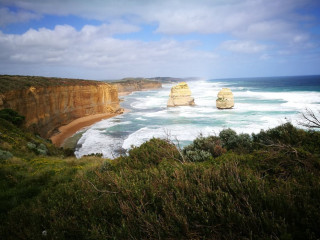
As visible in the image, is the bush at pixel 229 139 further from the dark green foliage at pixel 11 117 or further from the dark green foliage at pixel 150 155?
the dark green foliage at pixel 11 117

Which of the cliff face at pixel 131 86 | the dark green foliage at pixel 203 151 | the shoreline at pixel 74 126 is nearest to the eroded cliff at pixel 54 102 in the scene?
the shoreline at pixel 74 126

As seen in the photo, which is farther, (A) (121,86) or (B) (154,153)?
(A) (121,86)

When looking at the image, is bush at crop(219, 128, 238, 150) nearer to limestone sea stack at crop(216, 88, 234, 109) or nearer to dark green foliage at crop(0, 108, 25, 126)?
dark green foliage at crop(0, 108, 25, 126)

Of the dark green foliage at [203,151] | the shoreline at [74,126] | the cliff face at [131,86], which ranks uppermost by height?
the cliff face at [131,86]

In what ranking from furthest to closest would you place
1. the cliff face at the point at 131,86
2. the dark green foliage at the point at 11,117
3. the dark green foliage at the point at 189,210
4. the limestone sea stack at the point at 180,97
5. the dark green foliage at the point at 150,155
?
the cliff face at the point at 131,86 → the limestone sea stack at the point at 180,97 → the dark green foliage at the point at 11,117 → the dark green foliage at the point at 150,155 → the dark green foliage at the point at 189,210

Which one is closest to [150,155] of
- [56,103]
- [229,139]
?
[229,139]

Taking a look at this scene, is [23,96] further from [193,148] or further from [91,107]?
[193,148]

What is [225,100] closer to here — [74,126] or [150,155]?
[74,126]

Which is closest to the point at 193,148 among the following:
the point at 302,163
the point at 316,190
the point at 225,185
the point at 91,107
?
the point at 302,163
